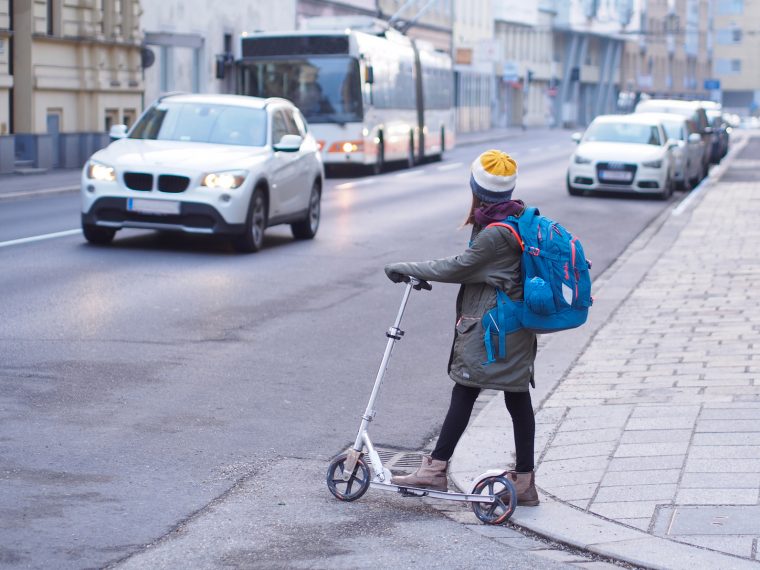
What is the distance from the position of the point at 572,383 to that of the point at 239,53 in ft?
81.9

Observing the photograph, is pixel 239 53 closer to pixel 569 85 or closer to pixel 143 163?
pixel 143 163

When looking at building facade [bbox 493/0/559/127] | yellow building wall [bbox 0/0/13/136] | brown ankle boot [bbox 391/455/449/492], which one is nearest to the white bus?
yellow building wall [bbox 0/0/13/136]

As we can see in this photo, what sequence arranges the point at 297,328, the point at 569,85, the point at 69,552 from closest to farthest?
the point at 69,552
the point at 297,328
the point at 569,85

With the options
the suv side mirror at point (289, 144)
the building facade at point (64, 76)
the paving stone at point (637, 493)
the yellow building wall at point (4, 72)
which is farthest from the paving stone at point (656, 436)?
the yellow building wall at point (4, 72)

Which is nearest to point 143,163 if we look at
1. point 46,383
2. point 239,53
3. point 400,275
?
point 46,383

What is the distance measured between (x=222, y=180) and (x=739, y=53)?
152 metres

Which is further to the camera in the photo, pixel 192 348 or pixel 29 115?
pixel 29 115

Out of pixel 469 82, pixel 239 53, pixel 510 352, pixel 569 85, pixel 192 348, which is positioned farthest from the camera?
pixel 569 85

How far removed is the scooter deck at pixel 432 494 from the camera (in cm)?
604

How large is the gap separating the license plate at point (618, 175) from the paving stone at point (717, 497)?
2280 centimetres

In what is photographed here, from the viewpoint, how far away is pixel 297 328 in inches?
449

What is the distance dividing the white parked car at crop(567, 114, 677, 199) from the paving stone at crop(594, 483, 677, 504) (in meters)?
22.5

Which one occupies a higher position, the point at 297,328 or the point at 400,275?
the point at 400,275

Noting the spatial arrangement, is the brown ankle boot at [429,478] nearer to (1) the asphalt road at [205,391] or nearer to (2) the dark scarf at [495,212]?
(1) the asphalt road at [205,391]
